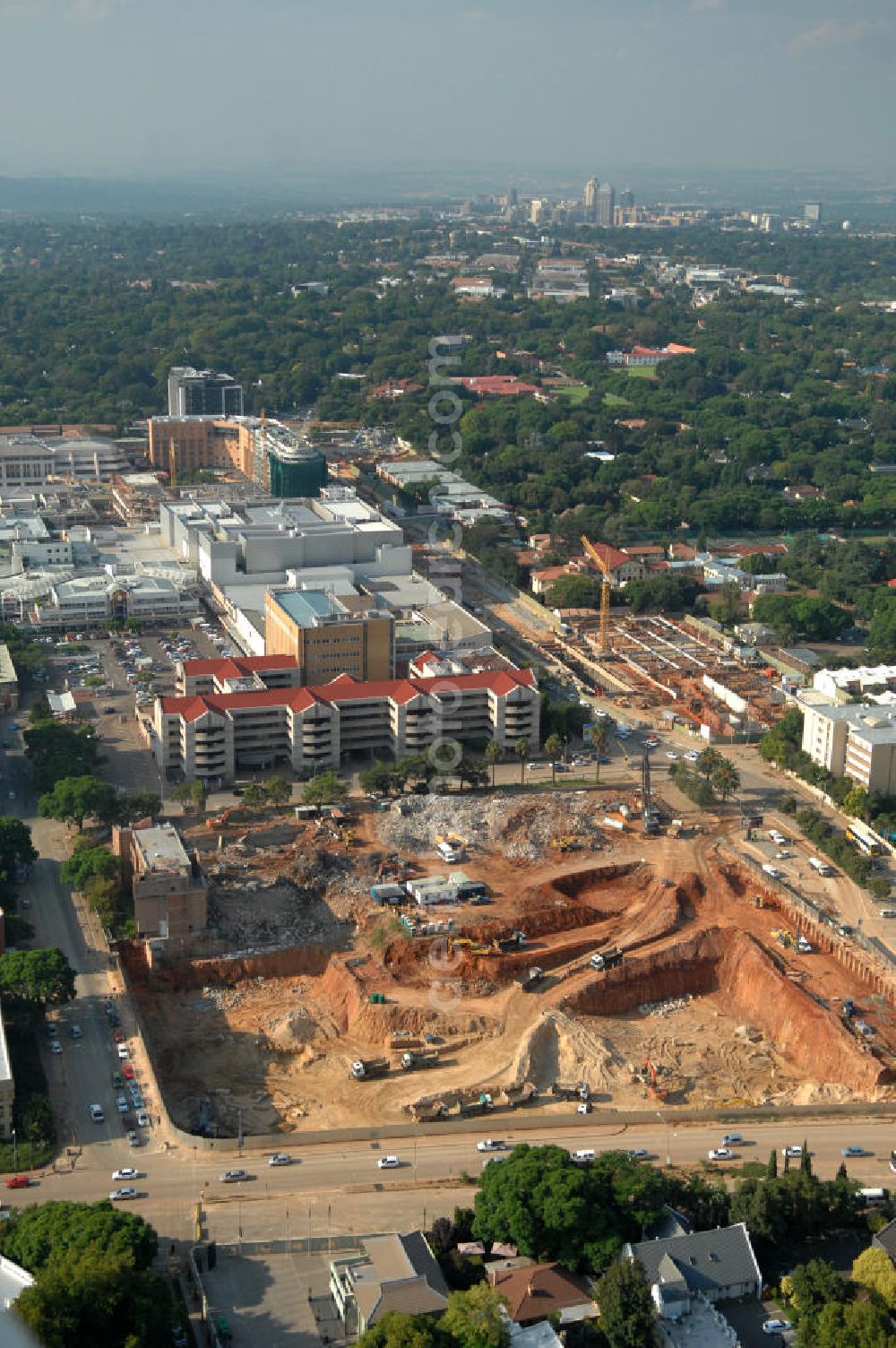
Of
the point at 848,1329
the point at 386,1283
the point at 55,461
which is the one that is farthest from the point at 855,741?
the point at 55,461

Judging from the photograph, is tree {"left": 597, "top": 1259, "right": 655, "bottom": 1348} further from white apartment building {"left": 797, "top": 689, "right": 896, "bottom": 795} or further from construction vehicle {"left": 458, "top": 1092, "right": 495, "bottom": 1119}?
white apartment building {"left": 797, "top": 689, "right": 896, "bottom": 795}

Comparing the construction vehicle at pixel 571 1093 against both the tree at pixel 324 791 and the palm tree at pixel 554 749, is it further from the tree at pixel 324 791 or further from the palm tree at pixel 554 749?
the palm tree at pixel 554 749

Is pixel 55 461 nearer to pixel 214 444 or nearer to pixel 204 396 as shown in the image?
pixel 214 444

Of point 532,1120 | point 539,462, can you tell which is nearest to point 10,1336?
point 532,1120

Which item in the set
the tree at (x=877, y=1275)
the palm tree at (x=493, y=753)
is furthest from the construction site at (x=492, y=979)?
the tree at (x=877, y=1275)

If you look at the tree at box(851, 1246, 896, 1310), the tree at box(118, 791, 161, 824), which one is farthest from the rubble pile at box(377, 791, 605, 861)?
the tree at box(851, 1246, 896, 1310)

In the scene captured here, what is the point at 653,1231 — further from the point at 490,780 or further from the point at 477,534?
the point at 477,534

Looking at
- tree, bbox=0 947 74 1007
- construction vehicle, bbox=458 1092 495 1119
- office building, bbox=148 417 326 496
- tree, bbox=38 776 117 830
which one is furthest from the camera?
office building, bbox=148 417 326 496
